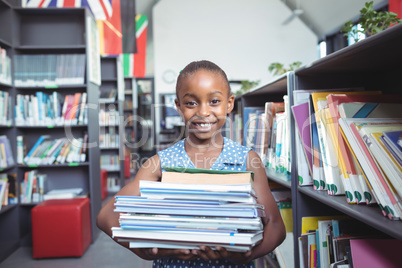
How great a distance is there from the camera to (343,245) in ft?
3.76

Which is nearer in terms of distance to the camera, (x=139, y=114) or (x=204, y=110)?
(x=204, y=110)

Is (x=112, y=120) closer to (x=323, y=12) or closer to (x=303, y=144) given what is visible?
(x=303, y=144)

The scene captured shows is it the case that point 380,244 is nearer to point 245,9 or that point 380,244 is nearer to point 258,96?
point 258,96

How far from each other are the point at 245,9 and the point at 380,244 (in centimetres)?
798

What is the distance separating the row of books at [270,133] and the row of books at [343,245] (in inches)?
13.5

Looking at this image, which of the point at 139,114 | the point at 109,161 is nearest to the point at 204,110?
the point at 109,161

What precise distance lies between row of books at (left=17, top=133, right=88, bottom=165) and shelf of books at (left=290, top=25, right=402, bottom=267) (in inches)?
107

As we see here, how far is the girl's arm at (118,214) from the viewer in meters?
0.73

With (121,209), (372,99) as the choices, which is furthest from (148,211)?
(372,99)

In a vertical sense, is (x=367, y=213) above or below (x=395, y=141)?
below

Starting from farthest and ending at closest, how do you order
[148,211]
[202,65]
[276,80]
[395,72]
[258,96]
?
[258,96] → [276,80] → [395,72] → [202,65] → [148,211]

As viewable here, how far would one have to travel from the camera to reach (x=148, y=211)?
688 mm

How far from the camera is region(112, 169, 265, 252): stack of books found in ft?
2.19

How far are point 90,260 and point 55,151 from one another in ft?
3.98
